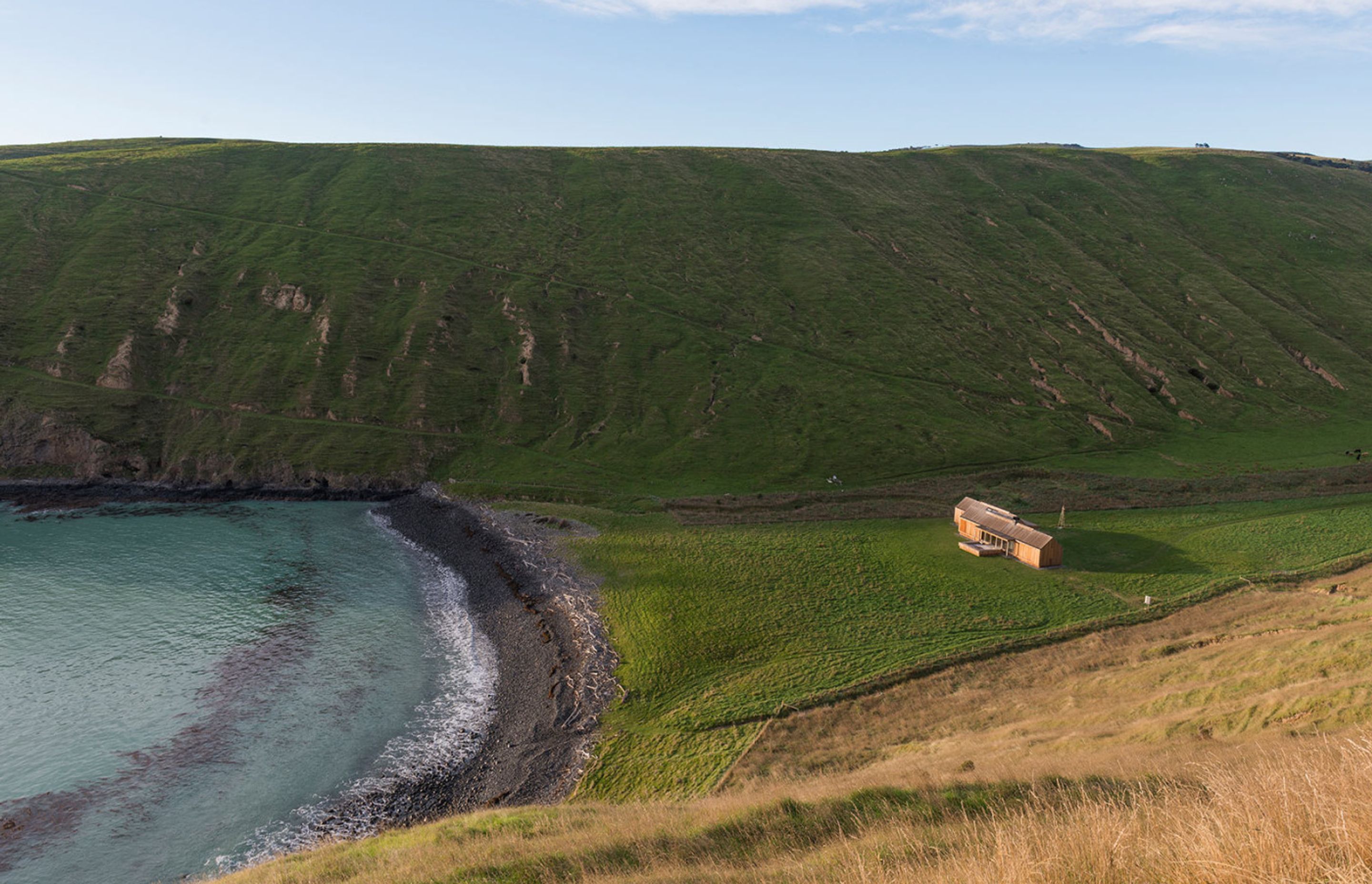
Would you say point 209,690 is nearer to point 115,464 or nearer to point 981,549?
point 115,464

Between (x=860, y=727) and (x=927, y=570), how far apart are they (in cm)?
2053

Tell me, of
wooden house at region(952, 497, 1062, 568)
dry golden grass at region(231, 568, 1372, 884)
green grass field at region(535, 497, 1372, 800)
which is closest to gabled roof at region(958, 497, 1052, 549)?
wooden house at region(952, 497, 1062, 568)

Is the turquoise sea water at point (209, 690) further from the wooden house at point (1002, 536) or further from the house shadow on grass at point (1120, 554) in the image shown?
the house shadow on grass at point (1120, 554)

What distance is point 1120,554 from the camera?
50812 mm

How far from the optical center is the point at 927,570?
1949 inches

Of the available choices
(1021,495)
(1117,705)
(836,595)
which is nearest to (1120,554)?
(1021,495)

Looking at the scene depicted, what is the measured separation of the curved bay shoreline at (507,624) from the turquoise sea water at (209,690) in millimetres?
Result: 1498

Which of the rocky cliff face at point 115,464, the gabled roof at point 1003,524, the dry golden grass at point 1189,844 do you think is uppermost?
the dry golden grass at point 1189,844

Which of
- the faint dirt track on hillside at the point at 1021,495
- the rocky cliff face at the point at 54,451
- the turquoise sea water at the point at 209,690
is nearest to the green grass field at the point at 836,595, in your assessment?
the faint dirt track on hillside at the point at 1021,495

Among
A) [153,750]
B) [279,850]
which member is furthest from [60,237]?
[279,850]

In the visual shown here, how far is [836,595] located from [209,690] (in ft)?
121

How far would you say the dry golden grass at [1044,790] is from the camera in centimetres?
856

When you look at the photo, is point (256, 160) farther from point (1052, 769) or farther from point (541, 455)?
point (1052, 769)

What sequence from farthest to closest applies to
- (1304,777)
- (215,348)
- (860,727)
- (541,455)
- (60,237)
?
(60,237) → (215,348) → (541,455) → (860,727) → (1304,777)
